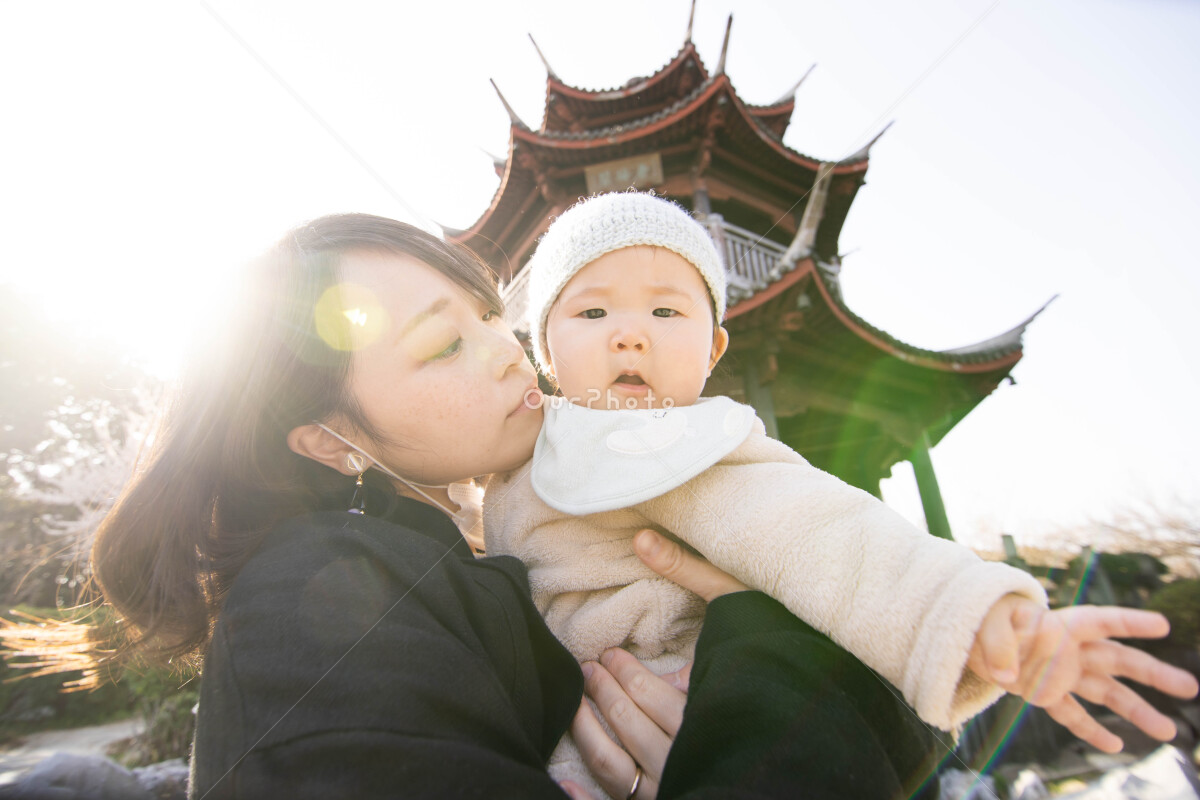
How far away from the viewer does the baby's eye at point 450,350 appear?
1145 millimetres

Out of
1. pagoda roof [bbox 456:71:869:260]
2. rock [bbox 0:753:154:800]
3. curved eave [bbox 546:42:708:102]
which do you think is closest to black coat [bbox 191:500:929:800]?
rock [bbox 0:753:154:800]

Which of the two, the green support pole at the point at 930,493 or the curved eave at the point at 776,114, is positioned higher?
the curved eave at the point at 776,114

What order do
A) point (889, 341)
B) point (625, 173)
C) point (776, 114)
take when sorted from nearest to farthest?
point (889, 341), point (625, 173), point (776, 114)

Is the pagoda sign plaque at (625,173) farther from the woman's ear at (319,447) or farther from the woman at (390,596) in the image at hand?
the woman's ear at (319,447)

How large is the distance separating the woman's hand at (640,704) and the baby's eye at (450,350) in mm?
586

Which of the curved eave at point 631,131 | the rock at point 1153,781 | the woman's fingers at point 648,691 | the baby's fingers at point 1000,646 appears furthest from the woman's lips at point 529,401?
A: the curved eave at point 631,131

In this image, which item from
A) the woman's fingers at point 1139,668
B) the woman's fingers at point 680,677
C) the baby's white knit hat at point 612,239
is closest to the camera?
the woman's fingers at point 1139,668

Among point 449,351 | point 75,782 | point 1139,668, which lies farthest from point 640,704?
point 75,782

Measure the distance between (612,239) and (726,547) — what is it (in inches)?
34.9

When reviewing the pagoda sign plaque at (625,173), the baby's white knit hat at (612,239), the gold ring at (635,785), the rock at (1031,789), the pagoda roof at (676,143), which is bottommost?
the rock at (1031,789)

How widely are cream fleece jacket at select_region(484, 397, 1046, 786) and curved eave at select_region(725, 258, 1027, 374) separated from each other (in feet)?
11.4

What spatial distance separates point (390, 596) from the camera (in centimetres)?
78

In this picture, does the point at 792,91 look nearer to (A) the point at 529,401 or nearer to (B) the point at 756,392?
(B) the point at 756,392

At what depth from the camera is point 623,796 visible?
0.91 metres
